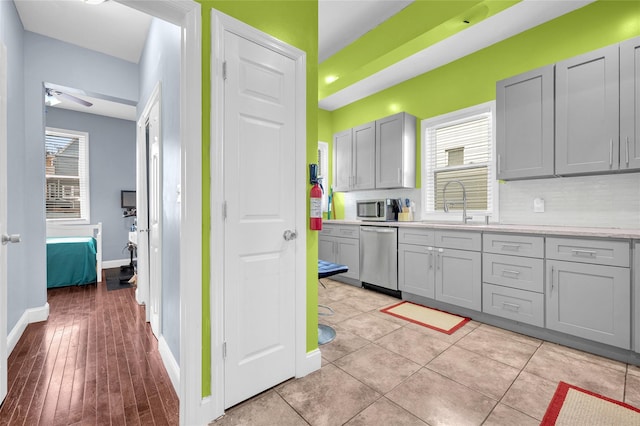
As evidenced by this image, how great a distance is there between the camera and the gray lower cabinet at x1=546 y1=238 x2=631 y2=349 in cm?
212

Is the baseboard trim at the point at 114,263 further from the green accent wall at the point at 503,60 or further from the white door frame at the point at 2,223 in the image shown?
the green accent wall at the point at 503,60

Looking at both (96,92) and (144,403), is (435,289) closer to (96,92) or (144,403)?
(144,403)

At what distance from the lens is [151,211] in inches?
112

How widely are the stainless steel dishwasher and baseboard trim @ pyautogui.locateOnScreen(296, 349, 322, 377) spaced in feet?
6.17

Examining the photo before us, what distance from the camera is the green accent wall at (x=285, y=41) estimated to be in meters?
1.56

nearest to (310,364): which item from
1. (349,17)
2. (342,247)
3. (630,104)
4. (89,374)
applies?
(89,374)

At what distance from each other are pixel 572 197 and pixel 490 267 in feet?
3.53

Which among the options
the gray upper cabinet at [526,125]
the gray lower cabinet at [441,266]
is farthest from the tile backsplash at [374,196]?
the gray upper cabinet at [526,125]

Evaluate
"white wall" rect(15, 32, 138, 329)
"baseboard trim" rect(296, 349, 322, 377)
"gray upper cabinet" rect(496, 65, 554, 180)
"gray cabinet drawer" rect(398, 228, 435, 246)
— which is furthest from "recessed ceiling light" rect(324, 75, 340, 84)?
"baseboard trim" rect(296, 349, 322, 377)

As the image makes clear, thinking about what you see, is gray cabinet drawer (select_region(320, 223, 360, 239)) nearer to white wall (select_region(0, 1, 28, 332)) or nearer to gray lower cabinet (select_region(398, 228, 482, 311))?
gray lower cabinet (select_region(398, 228, 482, 311))

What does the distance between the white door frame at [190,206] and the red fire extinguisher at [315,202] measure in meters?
0.76

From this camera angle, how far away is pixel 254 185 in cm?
173

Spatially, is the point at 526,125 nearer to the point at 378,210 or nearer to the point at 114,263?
the point at 378,210

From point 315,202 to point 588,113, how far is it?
2.50 metres
